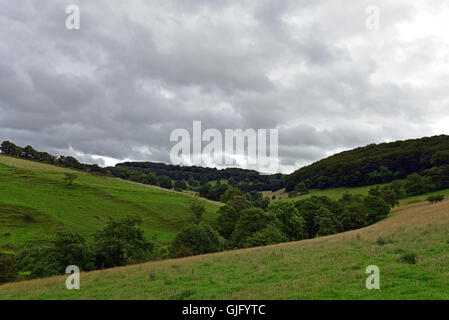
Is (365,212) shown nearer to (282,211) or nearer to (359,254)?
(282,211)

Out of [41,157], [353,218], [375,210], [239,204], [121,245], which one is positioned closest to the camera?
[121,245]

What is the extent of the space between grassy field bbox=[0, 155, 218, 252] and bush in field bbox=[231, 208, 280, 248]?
16156 mm

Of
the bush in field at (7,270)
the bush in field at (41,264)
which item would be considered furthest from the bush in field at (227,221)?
the bush in field at (7,270)

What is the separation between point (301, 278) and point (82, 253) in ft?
88.2

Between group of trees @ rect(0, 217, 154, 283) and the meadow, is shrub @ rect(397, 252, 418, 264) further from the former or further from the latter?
group of trees @ rect(0, 217, 154, 283)

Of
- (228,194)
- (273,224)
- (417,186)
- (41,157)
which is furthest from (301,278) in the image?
(41,157)

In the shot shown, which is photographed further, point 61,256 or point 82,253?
point 82,253

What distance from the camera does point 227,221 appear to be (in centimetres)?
7144

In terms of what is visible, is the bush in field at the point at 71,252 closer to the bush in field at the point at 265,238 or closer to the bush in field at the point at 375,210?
the bush in field at the point at 265,238

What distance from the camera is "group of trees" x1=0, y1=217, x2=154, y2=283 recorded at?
29.7 meters

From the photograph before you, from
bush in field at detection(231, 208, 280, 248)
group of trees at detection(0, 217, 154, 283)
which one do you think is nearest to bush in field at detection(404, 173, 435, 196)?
bush in field at detection(231, 208, 280, 248)

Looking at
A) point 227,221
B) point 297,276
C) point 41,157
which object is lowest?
point 227,221

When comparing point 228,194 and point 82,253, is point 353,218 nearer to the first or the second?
point 82,253

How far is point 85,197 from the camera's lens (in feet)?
306
